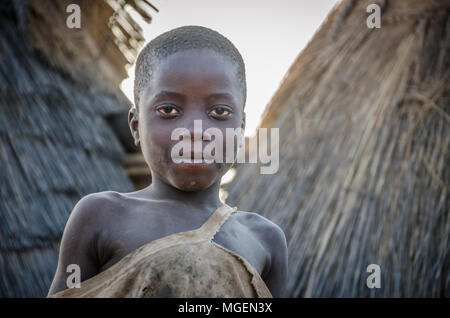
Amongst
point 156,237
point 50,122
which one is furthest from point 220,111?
point 50,122

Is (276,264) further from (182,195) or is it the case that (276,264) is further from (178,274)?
(178,274)

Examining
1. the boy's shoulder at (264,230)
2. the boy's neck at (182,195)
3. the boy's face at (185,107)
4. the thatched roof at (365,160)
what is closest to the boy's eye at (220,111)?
the boy's face at (185,107)

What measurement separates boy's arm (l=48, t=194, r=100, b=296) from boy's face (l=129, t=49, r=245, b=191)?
0.76 ft

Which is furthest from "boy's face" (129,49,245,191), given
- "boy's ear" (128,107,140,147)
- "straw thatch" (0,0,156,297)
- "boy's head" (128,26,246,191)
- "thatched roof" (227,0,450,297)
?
"thatched roof" (227,0,450,297)

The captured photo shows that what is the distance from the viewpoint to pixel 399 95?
267cm

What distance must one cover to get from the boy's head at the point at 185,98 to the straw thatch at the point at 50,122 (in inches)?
47.9

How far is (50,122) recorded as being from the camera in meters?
2.88

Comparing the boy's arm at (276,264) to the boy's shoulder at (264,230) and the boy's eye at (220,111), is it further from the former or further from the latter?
the boy's eye at (220,111)

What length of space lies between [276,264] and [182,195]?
0.39m

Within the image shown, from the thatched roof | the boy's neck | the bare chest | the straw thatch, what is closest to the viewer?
the bare chest

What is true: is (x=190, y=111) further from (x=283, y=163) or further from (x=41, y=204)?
(x=283, y=163)

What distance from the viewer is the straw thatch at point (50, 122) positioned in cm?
209

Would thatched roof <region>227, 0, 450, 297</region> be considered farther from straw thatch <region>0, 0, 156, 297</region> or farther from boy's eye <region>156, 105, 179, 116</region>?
boy's eye <region>156, 105, 179, 116</region>

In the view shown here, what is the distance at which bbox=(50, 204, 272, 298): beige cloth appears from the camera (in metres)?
0.89
